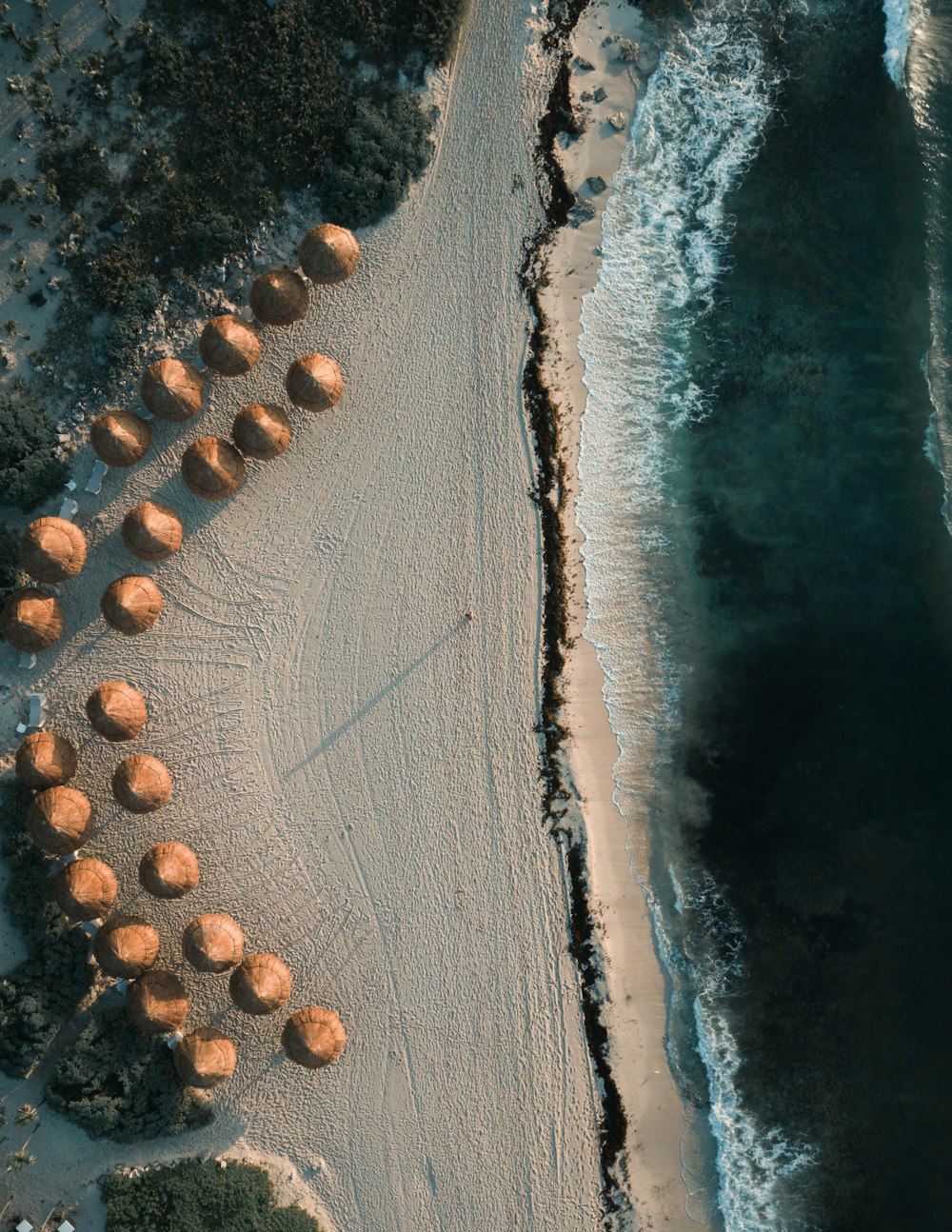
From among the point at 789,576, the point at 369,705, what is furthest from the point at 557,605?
the point at 789,576

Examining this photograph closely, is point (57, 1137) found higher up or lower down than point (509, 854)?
lower down

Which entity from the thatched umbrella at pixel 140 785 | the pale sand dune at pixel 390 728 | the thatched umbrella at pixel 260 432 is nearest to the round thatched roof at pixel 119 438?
the pale sand dune at pixel 390 728

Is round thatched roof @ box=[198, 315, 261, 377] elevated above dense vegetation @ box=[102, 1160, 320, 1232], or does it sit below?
above

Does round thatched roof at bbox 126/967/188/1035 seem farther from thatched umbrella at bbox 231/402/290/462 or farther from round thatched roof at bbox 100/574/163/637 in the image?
Answer: thatched umbrella at bbox 231/402/290/462

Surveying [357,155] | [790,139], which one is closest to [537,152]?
[357,155]

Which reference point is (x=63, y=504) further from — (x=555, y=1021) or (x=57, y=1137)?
(x=555, y=1021)

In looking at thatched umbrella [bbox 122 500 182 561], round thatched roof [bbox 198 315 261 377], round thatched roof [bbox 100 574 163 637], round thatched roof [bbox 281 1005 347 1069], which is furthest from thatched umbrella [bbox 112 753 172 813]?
round thatched roof [bbox 198 315 261 377]
